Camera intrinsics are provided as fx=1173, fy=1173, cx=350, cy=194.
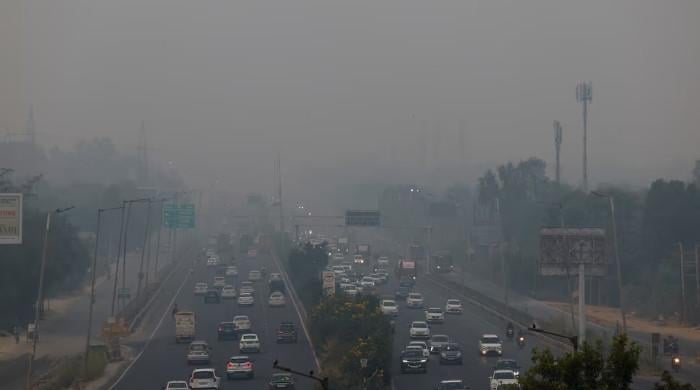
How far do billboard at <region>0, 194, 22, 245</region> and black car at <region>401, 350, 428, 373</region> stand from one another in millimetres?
18521

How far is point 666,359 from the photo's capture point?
6147cm

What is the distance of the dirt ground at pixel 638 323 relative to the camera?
3103 inches

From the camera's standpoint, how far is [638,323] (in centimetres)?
8794

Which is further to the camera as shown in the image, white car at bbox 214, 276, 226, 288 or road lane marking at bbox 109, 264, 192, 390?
white car at bbox 214, 276, 226, 288

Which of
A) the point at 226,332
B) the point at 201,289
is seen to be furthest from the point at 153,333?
the point at 201,289

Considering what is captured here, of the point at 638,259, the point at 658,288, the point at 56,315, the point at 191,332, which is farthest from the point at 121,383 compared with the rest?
the point at 638,259

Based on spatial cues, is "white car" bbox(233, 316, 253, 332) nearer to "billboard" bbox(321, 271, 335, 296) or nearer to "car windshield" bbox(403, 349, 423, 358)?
"billboard" bbox(321, 271, 335, 296)

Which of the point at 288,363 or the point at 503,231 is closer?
the point at 288,363

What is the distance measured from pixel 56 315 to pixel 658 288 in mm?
48148

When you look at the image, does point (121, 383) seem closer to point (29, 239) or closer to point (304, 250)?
point (29, 239)

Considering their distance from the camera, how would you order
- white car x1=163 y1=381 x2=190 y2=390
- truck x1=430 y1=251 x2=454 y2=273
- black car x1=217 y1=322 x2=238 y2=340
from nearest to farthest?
white car x1=163 y1=381 x2=190 y2=390, black car x1=217 y1=322 x2=238 y2=340, truck x1=430 y1=251 x2=454 y2=273

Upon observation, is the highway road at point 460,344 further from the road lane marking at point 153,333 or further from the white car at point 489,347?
the road lane marking at point 153,333

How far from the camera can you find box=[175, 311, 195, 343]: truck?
6588 centimetres

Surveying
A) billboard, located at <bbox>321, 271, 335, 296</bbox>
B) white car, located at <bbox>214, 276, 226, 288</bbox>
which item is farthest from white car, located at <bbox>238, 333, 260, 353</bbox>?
white car, located at <bbox>214, 276, 226, 288</bbox>
